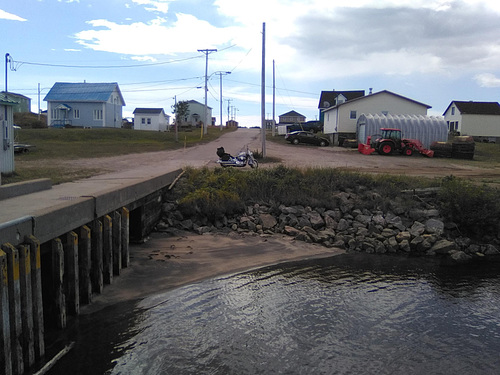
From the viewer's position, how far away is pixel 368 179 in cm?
1934

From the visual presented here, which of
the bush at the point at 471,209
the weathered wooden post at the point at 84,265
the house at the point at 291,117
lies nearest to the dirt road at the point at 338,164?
the bush at the point at 471,209

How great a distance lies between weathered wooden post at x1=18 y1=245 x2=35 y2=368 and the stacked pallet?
36.3 metres

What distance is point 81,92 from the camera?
63719 mm

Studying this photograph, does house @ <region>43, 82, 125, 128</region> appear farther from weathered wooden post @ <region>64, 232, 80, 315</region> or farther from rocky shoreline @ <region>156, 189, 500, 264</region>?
weathered wooden post @ <region>64, 232, 80, 315</region>

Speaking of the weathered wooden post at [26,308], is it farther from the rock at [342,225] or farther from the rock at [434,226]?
the rock at [434,226]

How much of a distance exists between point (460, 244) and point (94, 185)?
39.8 feet

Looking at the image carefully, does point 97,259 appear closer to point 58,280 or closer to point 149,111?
point 58,280

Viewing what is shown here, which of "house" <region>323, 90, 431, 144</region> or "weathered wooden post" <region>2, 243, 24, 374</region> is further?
"house" <region>323, 90, 431, 144</region>

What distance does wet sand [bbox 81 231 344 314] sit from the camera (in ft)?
32.2

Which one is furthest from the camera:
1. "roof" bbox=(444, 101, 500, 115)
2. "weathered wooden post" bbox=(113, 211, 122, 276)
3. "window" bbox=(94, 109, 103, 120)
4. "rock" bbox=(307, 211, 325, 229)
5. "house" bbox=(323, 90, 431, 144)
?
"roof" bbox=(444, 101, 500, 115)

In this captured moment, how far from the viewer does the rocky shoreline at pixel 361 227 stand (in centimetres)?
1458

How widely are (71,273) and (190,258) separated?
14.8 feet

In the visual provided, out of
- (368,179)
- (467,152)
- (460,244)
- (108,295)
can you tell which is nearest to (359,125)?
(467,152)

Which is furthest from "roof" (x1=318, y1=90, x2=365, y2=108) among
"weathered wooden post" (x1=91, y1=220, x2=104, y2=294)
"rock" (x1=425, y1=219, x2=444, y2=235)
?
"weathered wooden post" (x1=91, y1=220, x2=104, y2=294)
